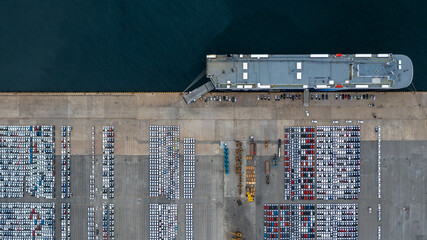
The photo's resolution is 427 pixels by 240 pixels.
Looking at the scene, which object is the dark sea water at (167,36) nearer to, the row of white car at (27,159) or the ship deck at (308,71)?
the ship deck at (308,71)

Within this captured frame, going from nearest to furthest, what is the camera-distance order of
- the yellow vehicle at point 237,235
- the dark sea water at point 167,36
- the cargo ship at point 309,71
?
the cargo ship at point 309,71 < the yellow vehicle at point 237,235 < the dark sea water at point 167,36

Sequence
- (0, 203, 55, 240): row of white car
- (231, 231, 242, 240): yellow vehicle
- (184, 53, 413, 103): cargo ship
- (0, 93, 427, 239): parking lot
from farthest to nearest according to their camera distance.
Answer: (0, 203, 55, 240): row of white car → (0, 93, 427, 239): parking lot → (231, 231, 242, 240): yellow vehicle → (184, 53, 413, 103): cargo ship

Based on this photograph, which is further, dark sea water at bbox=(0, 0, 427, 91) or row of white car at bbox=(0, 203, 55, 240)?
row of white car at bbox=(0, 203, 55, 240)

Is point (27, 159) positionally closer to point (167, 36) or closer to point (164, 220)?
point (164, 220)

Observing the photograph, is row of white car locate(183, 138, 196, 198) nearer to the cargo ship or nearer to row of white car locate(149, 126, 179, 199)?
row of white car locate(149, 126, 179, 199)

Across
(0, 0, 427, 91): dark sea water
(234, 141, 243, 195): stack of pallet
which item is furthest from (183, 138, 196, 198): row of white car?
(0, 0, 427, 91): dark sea water

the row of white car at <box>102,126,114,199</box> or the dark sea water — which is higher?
the dark sea water

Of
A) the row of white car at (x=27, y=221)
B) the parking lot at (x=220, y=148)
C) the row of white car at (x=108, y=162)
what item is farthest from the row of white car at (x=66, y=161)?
the row of white car at (x=108, y=162)
